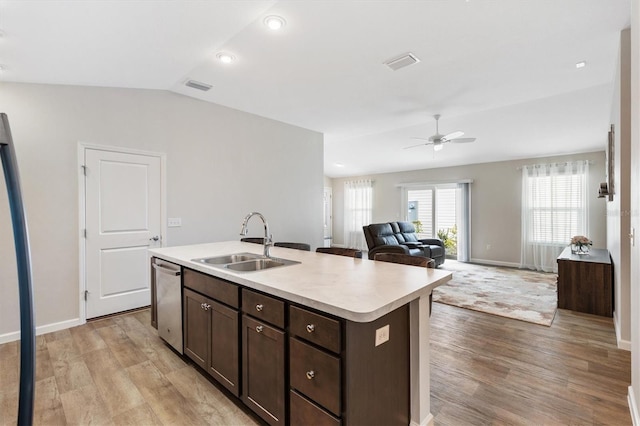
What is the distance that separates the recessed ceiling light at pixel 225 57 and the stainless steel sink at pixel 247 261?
6.47ft

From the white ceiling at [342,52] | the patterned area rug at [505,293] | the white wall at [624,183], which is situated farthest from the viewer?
the patterned area rug at [505,293]

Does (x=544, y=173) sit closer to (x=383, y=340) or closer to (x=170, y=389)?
(x=383, y=340)

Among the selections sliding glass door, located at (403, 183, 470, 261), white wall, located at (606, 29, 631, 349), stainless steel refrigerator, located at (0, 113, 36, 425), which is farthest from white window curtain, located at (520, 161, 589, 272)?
stainless steel refrigerator, located at (0, 113, 36, 425)

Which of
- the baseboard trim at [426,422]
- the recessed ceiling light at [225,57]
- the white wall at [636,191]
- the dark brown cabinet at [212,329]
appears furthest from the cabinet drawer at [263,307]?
the recessed ceiling light at [225,57]

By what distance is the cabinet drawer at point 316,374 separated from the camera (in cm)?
134

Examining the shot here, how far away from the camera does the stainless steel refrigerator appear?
33.0 inches

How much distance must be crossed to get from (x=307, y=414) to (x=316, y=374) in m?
0.23

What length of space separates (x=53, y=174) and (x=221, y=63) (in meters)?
2.09

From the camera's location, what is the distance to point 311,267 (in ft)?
7.11

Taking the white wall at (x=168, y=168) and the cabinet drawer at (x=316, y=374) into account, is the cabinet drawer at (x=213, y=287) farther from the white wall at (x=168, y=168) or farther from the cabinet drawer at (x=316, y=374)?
the white wall at (x=168, y=168)

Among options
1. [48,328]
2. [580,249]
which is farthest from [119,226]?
[580,249]

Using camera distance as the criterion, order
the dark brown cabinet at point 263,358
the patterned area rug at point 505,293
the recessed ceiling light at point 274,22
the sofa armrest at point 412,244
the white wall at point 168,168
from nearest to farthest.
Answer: the dark brown cabinet at point 263,358 < the recessed ceiling light at point 274,22 < the white wall at point 168,168 < the patterned area rug at point 505,293 < the sofa armrest at point 412,244

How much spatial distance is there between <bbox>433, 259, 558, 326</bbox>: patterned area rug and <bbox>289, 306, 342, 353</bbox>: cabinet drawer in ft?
10.5

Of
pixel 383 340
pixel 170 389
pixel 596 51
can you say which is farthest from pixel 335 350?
pixel 596 51
